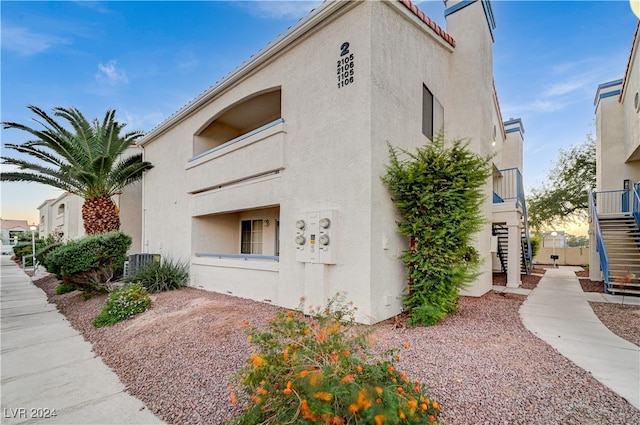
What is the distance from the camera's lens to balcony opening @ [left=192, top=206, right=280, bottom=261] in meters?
11.6

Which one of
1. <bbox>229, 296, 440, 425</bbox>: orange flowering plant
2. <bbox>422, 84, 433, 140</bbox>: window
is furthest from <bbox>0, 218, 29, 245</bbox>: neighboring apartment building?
<bbox>229, 296, 440, 425</bbox>: orange flowering plant

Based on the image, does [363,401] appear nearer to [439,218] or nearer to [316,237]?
[439,218]

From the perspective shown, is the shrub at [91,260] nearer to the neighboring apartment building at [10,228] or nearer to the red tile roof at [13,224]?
the neighboring apartment building at [10,228]

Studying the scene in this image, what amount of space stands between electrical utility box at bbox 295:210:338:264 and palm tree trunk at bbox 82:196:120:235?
40.3 ft

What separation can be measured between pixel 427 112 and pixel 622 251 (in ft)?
33.3

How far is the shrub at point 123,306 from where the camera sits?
7.66m

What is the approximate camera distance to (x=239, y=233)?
42.9ft

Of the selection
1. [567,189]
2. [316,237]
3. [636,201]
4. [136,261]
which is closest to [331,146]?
A: [316,237]

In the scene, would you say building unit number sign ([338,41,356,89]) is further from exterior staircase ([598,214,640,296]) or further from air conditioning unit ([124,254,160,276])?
exterior staircase ([598,214,640,296])

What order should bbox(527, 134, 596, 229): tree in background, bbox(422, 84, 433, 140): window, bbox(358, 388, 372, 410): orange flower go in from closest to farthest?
1. bbox(358, 388, 372, 410): orange flower
2. bbox(422, 84, 433, 140): window
3. bbox(527, 134, 596, 229): tree in background

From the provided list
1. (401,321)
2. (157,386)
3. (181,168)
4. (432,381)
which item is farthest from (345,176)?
(181,168)

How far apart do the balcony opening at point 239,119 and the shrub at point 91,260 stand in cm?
453

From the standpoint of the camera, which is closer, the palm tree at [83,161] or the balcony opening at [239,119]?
the balcony opening at [239,119]

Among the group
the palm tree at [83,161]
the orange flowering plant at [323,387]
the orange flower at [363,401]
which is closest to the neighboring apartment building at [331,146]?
the orange flowering plant at [323,387]
